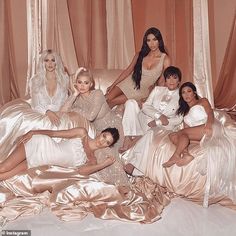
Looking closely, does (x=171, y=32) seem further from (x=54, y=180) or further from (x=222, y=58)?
(x=54, y=180)

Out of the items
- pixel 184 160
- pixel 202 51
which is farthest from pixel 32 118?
pixel 202 51

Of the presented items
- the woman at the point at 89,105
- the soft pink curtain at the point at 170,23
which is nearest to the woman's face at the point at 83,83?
the woman at the point at 89,105

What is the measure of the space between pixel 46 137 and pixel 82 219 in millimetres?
647

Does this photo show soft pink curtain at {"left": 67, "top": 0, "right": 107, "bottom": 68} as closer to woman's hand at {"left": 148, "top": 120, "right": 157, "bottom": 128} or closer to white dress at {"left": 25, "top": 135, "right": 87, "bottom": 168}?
woman's hand at {"left": 148, "top": 120, "right": 157, "bottom": 128}

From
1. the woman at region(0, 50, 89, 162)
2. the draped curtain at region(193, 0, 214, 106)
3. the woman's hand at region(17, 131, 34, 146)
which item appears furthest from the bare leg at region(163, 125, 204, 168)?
the draped curtain at region(193, 0, 214, 106)

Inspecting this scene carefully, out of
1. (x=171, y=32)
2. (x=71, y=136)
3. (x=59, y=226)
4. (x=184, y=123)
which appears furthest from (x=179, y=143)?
(x=171, y=32)

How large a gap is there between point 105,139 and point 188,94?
2.20 ft

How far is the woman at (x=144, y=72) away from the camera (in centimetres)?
403

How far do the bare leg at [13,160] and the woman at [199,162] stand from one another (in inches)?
26.7

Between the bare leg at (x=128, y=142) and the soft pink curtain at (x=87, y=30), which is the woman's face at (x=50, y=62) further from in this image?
the soft pink curtain at (x=87, y=30)

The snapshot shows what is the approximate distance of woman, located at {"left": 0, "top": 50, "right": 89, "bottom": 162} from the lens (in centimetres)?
374

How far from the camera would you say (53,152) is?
3.46 m

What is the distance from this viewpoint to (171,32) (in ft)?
16.6

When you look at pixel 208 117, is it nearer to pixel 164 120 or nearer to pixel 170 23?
pixel 164 120
